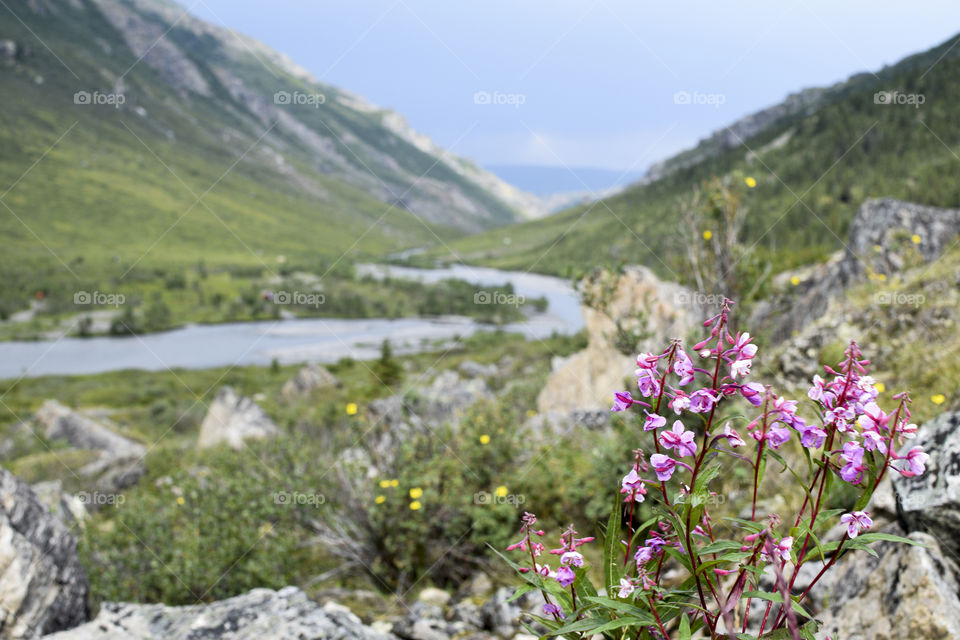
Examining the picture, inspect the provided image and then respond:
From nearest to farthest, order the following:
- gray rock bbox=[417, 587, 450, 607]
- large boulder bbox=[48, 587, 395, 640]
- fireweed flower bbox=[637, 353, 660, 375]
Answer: fireweed flower bbox=[637, 353, 660, 375] → large boulder bbox=[48, 587, 395, 640] → gray rock bbox=[417, 587, 450, 607]

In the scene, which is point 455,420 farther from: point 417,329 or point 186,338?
point 186,338

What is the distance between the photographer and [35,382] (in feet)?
202

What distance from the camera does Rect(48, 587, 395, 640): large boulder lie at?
3498 mm

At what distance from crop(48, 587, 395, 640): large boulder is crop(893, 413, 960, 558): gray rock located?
3384 mm

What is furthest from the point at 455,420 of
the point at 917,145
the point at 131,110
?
the point at 131,110

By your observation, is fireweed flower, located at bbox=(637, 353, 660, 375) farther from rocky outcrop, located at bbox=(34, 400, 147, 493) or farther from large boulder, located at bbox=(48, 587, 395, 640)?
rocky outcrop, located at bbox=(34, 400, 147, 493)

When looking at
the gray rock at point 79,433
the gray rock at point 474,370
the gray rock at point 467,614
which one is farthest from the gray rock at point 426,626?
the gray rock at point 474,370

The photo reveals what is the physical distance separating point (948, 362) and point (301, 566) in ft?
23.4

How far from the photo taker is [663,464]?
1538mm

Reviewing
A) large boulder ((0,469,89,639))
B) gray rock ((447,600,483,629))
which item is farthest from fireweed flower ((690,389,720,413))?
large boulder ((0,469,89,639))

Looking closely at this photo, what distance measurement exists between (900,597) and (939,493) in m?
0.59

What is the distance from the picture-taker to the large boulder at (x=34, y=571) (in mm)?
4145

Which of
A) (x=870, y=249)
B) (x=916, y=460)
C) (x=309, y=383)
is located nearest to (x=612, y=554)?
(x=916, y=460)

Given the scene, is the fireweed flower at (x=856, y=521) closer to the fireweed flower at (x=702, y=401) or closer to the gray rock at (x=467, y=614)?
the fireweed flower at (x=702, y=401)
